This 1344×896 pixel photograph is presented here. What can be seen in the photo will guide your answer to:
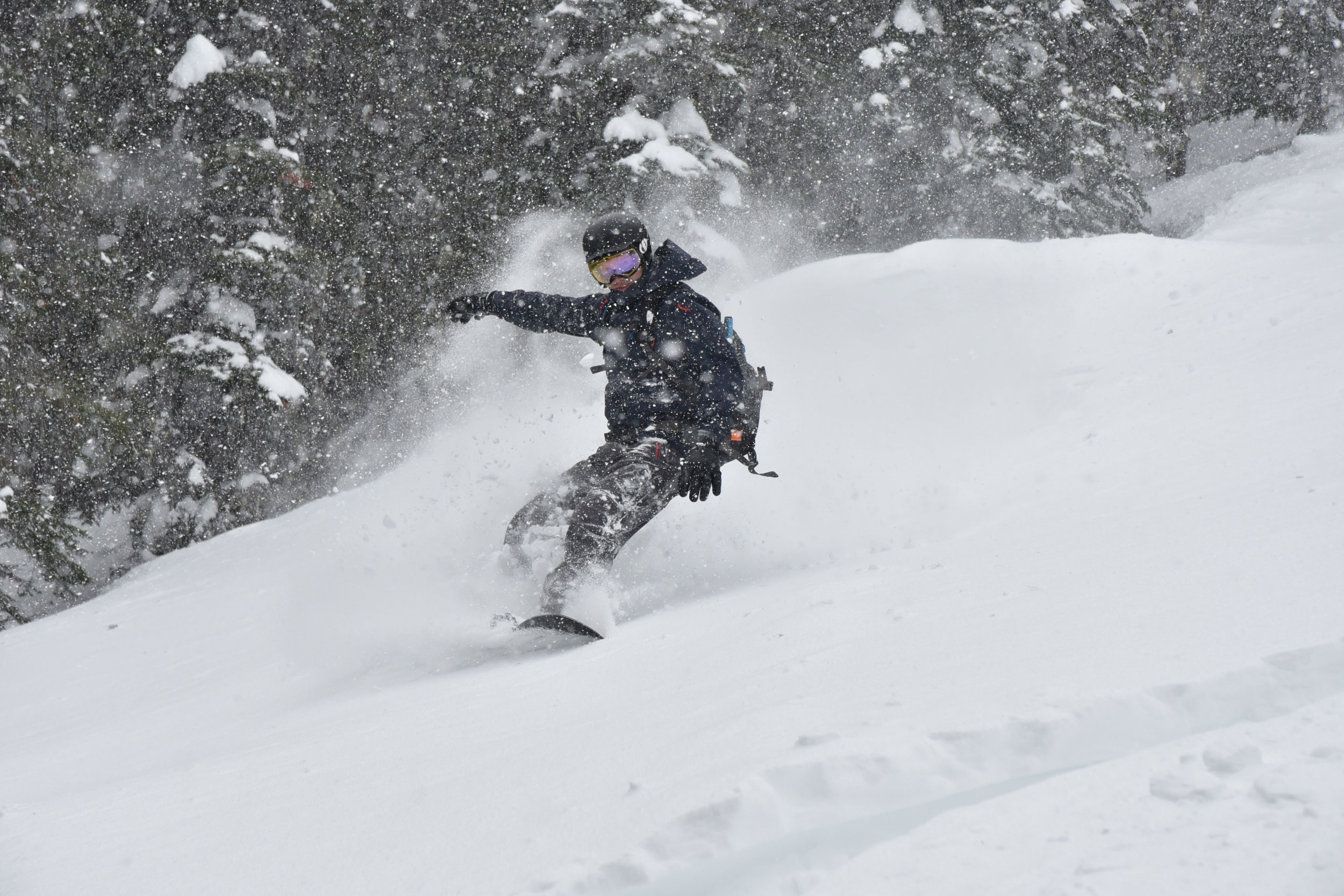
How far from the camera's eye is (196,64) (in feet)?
37.5

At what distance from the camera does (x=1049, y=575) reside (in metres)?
2.96

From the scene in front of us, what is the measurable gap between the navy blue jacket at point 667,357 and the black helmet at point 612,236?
0.16 meters

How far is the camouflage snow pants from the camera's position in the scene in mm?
4410

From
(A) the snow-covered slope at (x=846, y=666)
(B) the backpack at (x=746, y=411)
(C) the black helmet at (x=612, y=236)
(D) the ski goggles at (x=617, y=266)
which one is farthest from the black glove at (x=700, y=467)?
(C) the black helmet at (x=612, y=236)

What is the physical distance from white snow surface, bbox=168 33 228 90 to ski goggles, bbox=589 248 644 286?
876 cm

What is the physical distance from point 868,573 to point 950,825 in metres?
2.08

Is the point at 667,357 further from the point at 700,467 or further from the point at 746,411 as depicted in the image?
the point at 700,467

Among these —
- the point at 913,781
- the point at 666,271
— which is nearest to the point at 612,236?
the point at 666,271

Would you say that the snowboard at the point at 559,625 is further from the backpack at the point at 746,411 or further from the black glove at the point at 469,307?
the black glove at the point at 469,307

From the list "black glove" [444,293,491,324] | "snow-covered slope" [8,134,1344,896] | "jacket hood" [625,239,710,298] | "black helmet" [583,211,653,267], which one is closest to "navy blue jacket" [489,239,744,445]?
"jacket hood" [625,239,710,298]

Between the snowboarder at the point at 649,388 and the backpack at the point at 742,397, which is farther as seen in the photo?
the backpack at the point at 742,397

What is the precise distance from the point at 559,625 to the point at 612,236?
2.10 m

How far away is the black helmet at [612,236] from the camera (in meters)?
5.03

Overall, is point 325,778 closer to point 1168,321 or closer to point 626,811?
point 626,811
